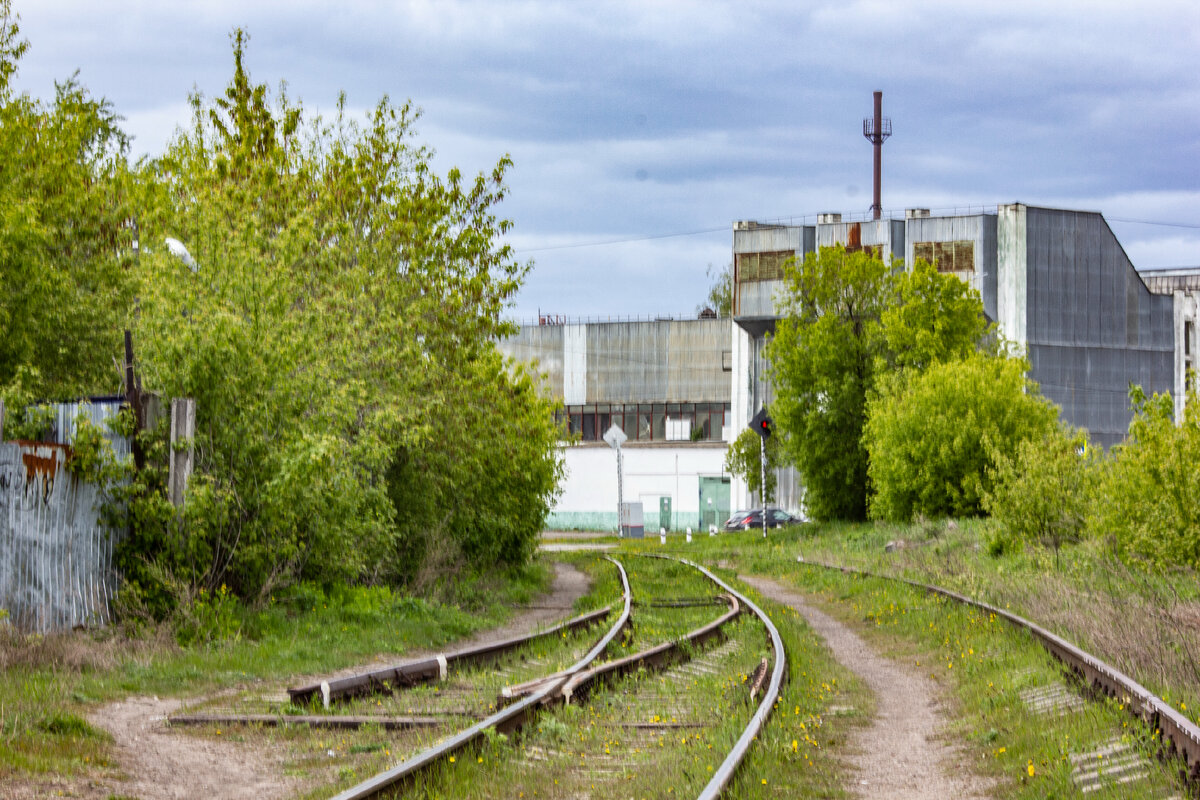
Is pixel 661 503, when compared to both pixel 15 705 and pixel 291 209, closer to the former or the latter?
pixel 291 209

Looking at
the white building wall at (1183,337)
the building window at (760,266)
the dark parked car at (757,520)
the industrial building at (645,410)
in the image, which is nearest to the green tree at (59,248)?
the dark parked car at (757,520)

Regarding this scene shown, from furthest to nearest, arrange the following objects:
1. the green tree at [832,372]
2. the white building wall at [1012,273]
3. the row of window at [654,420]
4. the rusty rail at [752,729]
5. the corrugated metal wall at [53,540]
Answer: the row of window at [654,420]
the white building wall at [1012,273]
the green tree at [832,372]
the corrugated metal wall at [53,540]
the rusty rail at [752,729]

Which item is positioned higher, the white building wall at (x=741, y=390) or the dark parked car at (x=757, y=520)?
the white building wall at (x=741, y=390)

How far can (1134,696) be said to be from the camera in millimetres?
9023

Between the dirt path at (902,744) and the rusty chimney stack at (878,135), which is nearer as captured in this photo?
the dirt path at (902,744)

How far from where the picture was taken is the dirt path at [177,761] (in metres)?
7.55

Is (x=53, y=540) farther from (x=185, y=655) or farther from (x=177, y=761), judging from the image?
(x=177, y=761)

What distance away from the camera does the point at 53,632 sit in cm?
1200

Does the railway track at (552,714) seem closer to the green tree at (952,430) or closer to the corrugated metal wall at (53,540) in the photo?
the corrugated metal wall at (53,540)

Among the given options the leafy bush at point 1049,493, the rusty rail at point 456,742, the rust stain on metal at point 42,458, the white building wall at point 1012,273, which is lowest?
the rusty rail at point 456,742

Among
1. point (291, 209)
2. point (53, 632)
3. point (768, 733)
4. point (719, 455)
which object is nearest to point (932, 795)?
point (768, 733)

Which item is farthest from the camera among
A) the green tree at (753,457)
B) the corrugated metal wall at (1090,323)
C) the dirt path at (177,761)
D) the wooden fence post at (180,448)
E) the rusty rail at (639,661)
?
the corrugated metal wall at (1090,323)

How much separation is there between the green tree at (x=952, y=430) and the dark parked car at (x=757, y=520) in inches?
936

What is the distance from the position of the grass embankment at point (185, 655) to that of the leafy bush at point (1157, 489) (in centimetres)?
963
